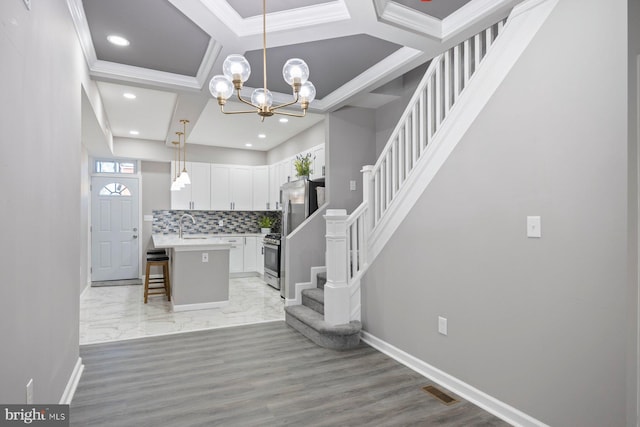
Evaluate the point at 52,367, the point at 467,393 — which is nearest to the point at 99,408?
the point at 52,367

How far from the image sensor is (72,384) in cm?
262

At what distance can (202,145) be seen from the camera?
24.9 feet

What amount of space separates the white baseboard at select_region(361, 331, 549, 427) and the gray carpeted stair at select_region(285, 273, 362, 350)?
0.86 feet

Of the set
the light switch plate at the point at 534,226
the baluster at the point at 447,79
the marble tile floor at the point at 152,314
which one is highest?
the baluster at the point at 447,79

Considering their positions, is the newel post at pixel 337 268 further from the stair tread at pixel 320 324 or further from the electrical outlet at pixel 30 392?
the electrical outlet at pixel 30 392

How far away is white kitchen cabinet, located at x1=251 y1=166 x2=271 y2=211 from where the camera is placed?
7941 millimetres

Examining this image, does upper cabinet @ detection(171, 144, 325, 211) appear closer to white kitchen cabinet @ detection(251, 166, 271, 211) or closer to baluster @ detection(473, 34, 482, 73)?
white kitchen cabinet @ detection(251, 166, 271, 211)

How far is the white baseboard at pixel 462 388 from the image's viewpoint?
220 cm

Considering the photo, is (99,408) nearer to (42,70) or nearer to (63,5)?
(42,70)

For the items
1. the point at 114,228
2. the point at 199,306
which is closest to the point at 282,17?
the point at 199,306

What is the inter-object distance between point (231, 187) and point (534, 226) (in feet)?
21.3

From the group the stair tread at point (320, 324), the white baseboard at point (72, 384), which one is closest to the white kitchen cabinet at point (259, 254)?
the stair tread at point (320, 324)

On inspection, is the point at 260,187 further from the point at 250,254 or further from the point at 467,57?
the point at 467,57
